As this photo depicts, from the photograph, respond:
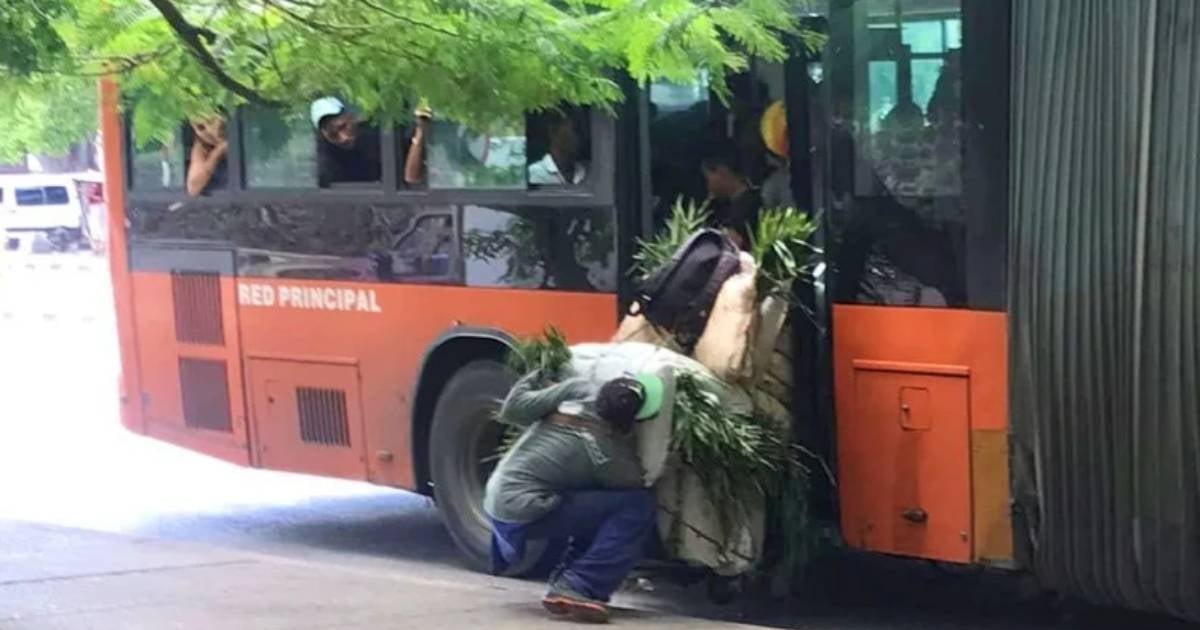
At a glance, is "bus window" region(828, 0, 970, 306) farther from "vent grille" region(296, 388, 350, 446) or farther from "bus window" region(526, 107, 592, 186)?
"vent grille" region(296, 388, 350, 446)

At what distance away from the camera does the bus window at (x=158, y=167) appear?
10.9 meters

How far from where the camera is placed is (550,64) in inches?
301

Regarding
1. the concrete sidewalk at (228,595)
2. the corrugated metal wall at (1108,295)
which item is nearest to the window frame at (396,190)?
the concrete sidewalk at (228,595)

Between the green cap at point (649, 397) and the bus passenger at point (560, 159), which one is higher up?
the bus passenger at point (560, 159)

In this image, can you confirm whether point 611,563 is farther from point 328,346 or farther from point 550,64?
point 328,346

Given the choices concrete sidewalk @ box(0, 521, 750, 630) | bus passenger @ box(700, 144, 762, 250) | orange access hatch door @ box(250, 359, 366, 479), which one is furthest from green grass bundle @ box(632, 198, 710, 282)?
orange access hatch door @ box(250, 359, 366, 479)

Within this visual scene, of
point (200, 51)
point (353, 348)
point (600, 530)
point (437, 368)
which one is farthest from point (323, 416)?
point (200, 51)

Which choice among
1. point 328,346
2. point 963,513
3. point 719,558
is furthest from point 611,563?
point 328,346

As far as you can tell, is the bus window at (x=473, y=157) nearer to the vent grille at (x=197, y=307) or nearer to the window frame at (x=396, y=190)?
the window frame at (x=396, y=190)

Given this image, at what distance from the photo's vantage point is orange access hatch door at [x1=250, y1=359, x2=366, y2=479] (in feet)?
33.1

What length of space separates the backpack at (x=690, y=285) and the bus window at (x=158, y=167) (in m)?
3.88

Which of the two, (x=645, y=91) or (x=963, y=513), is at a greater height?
(x=645, y=91)

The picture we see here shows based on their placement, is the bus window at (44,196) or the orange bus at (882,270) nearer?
the orange bus at (882,270)

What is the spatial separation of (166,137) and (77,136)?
2464 millimetres
